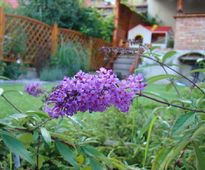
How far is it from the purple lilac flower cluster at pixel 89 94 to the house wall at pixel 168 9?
1174cm

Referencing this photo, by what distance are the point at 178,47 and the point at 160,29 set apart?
1481 mm

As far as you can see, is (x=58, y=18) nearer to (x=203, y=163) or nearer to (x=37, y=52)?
(x=37, y=52)

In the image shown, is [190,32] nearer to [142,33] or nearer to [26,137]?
[142,33]

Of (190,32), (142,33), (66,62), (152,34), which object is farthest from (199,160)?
(152,34)

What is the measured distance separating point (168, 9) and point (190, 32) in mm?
A: 3987

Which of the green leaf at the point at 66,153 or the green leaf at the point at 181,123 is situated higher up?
the green leaf at the point at 181,123

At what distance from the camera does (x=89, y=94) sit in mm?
770

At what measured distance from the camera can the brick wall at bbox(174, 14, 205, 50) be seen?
8.69m

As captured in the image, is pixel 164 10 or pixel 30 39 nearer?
pixel 30 39

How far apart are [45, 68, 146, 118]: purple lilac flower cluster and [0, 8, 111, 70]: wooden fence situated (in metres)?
6.78

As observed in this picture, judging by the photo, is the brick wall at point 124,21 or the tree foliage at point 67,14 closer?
the tree foliage at point 67,14

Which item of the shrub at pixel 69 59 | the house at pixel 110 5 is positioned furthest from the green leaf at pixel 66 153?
the house at pixel 110 5

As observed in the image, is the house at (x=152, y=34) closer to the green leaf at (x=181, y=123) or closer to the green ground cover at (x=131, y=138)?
the green ground cover at (x=131, y=138)

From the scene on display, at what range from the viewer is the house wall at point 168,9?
12.1 m
